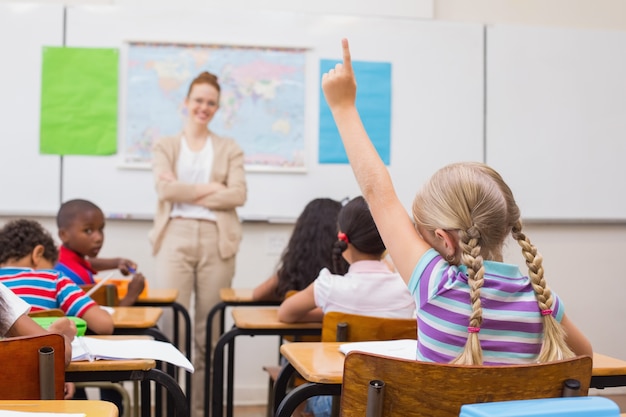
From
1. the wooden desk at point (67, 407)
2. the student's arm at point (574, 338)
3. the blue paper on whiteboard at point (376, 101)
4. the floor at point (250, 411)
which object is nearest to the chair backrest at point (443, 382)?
the student's arm at point (574, 338)

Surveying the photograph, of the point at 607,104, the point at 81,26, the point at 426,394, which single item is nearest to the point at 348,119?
the point at 426,394

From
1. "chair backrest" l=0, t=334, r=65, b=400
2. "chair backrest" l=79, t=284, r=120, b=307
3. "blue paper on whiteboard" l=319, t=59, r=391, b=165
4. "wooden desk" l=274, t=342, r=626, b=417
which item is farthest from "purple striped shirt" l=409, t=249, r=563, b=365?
"blue paper on whiteboard" l=319, t=59, r=391, b=165

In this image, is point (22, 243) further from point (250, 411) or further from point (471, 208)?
point (250, 411)

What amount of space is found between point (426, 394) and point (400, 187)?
3.40 m

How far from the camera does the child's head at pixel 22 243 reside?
233cm

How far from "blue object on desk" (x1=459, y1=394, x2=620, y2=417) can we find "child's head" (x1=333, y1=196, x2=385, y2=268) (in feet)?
4.35

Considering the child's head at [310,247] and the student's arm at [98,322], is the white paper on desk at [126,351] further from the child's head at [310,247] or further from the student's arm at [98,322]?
the child's head at [310,247]

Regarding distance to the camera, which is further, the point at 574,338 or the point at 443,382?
the point at 574,338

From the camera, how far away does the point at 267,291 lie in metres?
2.99

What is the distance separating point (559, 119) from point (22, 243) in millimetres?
3538

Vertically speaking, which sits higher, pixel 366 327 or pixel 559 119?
pixel 559 119

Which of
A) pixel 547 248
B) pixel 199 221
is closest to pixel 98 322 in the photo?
pixel 199 221

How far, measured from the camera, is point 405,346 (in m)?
1.82

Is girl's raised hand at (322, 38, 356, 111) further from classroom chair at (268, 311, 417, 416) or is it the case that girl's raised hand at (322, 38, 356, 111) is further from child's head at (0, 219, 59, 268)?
child's head at (0, 219, 59, 268)
